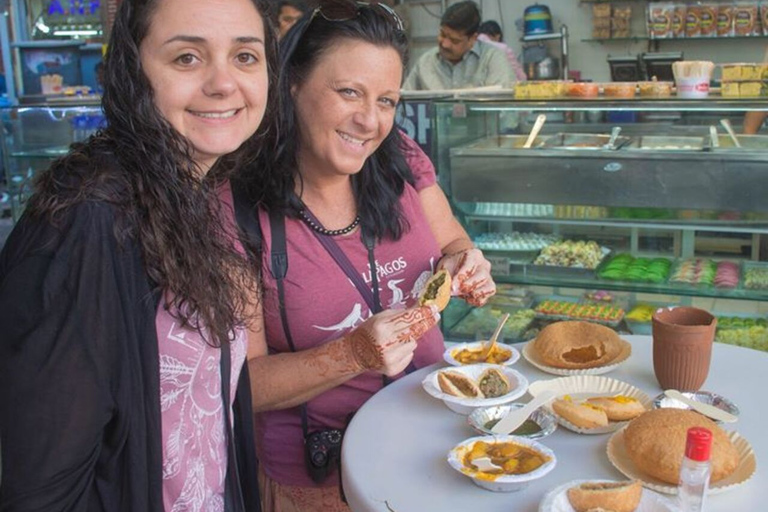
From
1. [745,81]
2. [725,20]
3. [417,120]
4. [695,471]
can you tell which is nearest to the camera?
[695,471]

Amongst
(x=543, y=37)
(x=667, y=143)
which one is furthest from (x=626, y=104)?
(x=543, y=37)

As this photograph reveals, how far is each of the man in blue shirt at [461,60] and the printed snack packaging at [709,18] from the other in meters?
2.80

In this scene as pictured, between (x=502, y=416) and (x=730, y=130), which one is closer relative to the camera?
(x=502, y=416)

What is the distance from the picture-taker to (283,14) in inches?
178

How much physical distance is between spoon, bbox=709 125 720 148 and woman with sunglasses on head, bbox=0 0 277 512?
2449mm

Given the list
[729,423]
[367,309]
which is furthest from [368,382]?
[729,423]

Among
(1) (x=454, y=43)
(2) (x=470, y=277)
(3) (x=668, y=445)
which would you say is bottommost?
(3) (x=668, y=445)

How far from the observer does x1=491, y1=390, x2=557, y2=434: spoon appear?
1.62 meters

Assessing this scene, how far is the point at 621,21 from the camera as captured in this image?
871cm

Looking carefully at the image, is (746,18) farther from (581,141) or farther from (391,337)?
(391,337)

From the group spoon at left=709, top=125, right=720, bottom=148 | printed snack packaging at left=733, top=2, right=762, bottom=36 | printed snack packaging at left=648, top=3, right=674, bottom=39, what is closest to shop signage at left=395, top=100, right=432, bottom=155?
spoon at left=709, top=125, right=720, bottom=148

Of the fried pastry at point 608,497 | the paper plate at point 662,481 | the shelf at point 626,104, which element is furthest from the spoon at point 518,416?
the shelf at point 626,104

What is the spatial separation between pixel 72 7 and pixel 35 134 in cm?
451

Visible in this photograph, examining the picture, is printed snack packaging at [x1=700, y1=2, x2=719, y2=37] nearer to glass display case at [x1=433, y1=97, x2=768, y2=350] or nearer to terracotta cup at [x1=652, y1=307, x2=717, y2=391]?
glass display case at [x1=433, y1=97, x2=768, y2=350]
